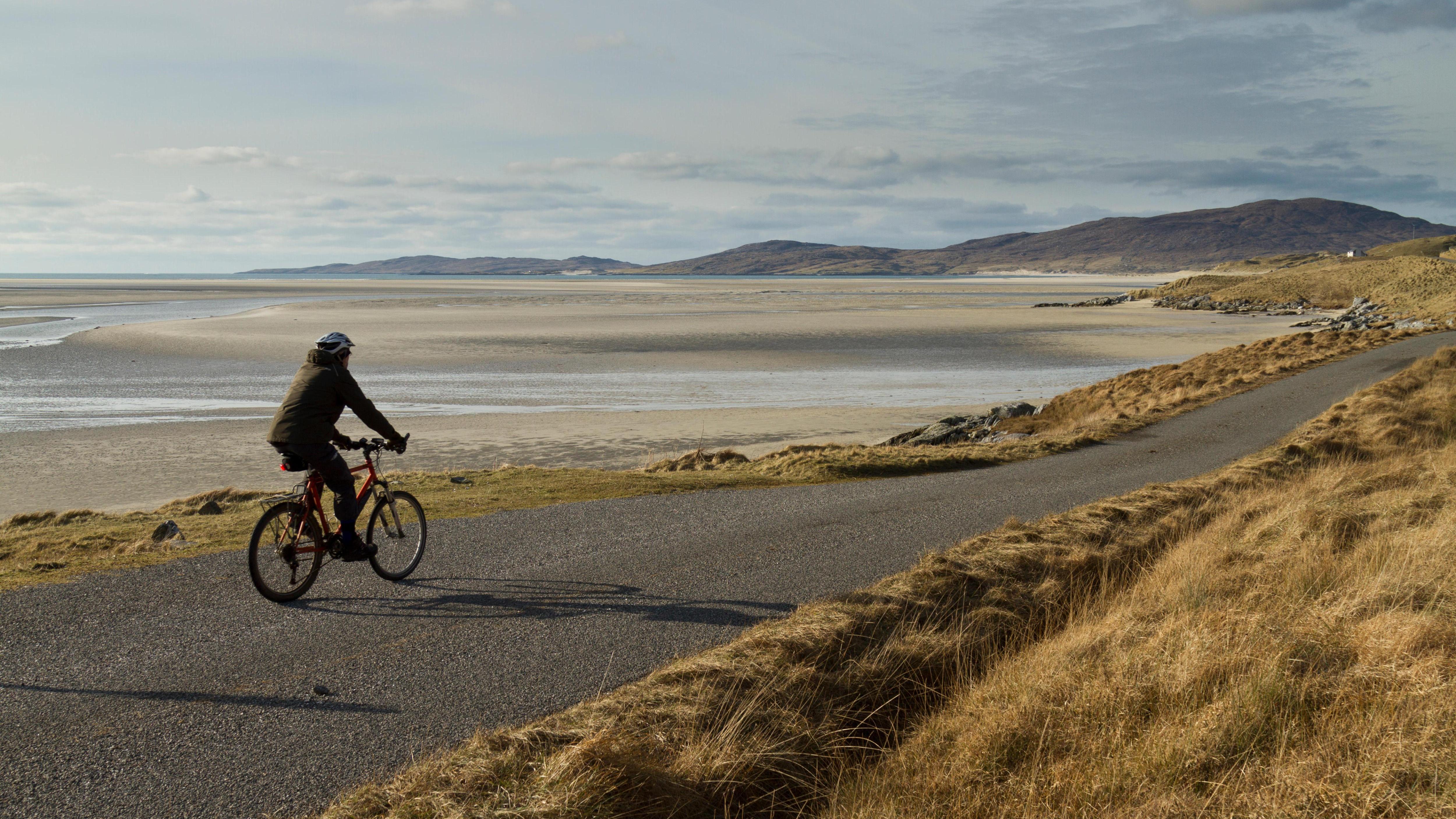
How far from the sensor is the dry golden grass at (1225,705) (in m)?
4.96

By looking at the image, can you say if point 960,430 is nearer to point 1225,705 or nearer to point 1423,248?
point 1225,705

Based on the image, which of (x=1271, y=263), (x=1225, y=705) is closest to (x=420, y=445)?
(x=1225, y=705)

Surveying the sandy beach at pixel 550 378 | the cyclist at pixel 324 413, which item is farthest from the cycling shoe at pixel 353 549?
the sandy beach at pixel 550 378

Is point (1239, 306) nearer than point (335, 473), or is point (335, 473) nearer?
point (335, 473)

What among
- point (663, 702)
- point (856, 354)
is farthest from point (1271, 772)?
Result: point (856, 354)

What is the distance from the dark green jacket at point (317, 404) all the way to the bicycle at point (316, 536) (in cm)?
27

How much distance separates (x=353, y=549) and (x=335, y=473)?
697mm

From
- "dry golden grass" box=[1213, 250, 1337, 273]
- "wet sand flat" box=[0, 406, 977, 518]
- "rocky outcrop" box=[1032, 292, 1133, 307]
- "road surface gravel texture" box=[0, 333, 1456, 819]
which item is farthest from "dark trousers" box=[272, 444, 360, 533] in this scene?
"dry golden grass" box=[1213, 250, 1337, 273]

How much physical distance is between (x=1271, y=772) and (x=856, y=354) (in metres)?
39.2

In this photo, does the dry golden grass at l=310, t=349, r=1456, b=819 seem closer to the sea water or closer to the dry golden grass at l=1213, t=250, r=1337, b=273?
the sea water

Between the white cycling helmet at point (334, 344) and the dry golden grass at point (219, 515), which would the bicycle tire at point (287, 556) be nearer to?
the white cycling helmet at point (334, 344)

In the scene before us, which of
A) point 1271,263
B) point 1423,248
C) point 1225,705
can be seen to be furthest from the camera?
point 1271,263

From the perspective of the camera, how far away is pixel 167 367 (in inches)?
1462

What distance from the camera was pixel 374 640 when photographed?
261 inches
